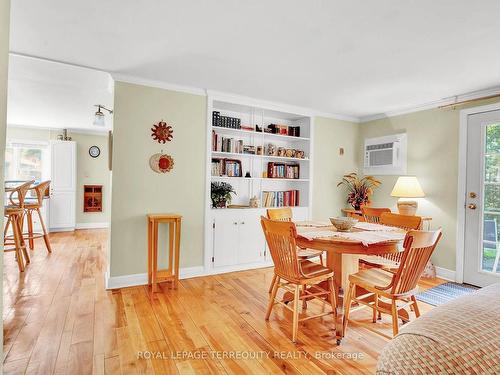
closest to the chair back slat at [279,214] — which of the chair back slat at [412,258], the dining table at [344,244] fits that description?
the dining table at [344,244]

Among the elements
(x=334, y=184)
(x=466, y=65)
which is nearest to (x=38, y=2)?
(x=466, y=65)

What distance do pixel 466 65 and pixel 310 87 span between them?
147 centimetres

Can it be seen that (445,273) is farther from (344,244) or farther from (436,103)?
(344,244)

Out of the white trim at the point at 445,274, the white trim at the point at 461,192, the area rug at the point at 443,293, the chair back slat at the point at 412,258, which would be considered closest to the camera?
the chair back slat at the point at 412,258

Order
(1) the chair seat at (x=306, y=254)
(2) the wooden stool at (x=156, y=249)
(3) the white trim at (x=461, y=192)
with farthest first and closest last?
(3) the white trim at (x=461, y=192) < (2) the wooden stool at (x=156, y=249) < (1) the chair seat at (x=306, y=254)

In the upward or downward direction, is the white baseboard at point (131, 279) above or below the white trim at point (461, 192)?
below

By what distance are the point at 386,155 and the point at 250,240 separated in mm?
2401

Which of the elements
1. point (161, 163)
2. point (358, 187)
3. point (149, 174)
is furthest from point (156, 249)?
point (358, 187)

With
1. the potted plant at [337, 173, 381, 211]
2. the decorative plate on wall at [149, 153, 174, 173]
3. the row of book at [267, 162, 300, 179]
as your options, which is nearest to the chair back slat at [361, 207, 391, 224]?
the potted plant at [337, 173, 381, 211]

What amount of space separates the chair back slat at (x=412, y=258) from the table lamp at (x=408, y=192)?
185cm

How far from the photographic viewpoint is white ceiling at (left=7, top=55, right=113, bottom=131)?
9.67 feet

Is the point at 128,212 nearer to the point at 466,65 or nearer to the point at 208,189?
the point at 208,189

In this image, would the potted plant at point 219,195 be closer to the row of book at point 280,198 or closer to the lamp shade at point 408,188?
the row of book at point 280,198

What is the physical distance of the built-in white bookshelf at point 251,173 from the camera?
142 inches
